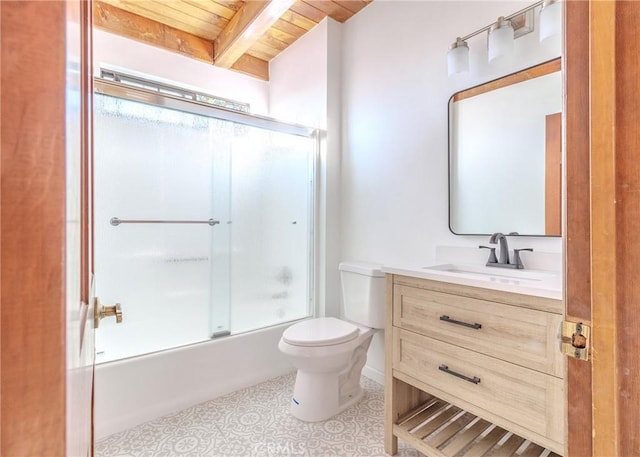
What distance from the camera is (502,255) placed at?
1.51 metres

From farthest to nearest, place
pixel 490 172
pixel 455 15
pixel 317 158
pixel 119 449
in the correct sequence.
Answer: pixel 317 158 → pixel 455 15 → pixel 490 172 → pixel 119 449

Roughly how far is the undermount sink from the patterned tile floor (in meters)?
0.88

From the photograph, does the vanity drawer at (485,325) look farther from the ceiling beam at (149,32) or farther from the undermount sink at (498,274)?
the ceiling beam at (149,32)

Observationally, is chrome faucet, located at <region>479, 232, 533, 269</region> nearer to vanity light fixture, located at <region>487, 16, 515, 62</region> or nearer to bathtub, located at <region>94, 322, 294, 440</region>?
Result: vanity light fixture, located at <region>487, 16, 515, 62</region>

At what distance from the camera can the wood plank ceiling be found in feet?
7.20

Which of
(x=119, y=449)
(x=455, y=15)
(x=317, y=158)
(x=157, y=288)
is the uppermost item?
(x=455, y=15)

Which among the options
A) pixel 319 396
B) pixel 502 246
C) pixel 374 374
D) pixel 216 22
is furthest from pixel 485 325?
pixel 216 22

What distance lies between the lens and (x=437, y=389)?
133 cm

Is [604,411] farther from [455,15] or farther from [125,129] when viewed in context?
[125,129]

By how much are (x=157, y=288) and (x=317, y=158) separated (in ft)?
4.71

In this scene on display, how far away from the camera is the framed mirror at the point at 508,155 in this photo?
55.8 inches

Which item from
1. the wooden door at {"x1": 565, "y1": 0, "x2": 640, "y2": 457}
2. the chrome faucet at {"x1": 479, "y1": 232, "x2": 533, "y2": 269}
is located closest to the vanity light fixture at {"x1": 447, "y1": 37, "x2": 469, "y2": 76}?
the chrome faucet at {"x1": 479, "y1": 232, "x2": 533, "y2": 269}

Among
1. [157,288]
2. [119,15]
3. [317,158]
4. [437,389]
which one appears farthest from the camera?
[317,158]

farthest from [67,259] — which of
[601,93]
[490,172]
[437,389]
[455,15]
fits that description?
[455,15]
